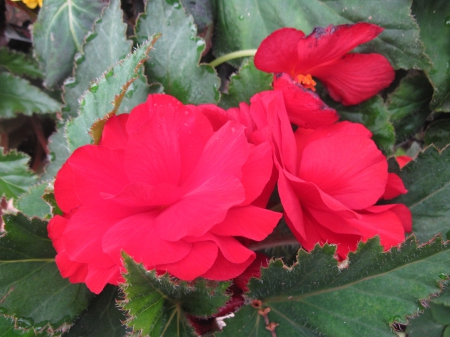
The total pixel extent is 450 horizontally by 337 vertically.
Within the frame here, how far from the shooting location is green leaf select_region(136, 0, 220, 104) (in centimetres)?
68

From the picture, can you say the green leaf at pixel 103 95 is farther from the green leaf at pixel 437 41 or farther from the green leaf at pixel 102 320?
the green leaf at pixel 437 41

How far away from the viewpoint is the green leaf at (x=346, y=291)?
444 mm

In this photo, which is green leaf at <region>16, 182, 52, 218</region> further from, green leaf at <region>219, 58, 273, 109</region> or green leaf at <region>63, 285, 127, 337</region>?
green leaf at <region>219, 58, 273, 109</region>

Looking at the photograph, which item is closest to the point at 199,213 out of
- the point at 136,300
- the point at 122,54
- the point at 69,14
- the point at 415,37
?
the point at 136,300

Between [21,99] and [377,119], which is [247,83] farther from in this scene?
[21,99]

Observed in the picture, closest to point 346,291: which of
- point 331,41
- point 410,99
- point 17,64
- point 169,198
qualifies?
point 169,198

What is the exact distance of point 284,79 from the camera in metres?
0.56

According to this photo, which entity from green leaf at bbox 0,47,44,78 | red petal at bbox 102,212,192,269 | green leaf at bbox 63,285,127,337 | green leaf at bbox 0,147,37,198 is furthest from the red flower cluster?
green leaf at bbox 0,47,44,78

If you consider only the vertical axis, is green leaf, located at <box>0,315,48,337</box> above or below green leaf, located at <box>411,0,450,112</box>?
below

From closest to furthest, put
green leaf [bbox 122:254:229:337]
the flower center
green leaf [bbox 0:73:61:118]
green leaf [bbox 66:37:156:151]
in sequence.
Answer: green leaf [bbox 122:254:229:337]
green leaf [bbox 66:37:156:151]
the flower center
green leaf [bbox 0:73:61:118]

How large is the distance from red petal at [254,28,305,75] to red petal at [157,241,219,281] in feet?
1.01

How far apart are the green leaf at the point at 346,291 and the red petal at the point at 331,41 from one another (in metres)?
0.28

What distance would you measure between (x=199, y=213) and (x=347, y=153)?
20 centimetres

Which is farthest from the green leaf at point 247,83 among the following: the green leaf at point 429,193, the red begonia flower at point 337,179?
the green leaf at point 429,193
